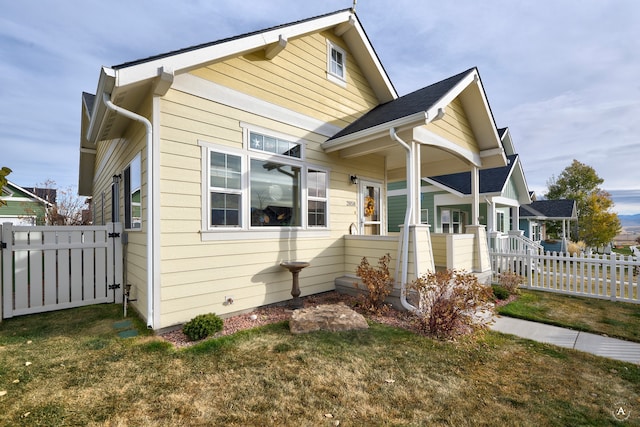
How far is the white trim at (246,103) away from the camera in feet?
14.6

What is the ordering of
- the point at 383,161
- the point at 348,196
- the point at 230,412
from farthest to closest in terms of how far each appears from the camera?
1. the point at 383,161
2. the point at 348,196
3. the point at 230,412

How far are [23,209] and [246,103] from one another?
20.9 metres

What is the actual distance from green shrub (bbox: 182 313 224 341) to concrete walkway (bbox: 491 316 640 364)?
14.8ft

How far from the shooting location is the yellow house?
4152mm

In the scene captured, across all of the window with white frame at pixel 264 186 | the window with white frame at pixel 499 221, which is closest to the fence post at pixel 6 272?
the window with white frame at pixel 264 186

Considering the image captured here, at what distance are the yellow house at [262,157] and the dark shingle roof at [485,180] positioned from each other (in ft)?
20.7

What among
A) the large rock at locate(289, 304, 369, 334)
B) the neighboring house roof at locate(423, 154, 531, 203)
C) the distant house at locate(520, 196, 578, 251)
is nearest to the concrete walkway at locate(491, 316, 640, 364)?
the large rock at locate(289, 304, 369, 334)

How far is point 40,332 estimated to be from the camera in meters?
4.14

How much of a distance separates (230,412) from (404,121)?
16.2 ft

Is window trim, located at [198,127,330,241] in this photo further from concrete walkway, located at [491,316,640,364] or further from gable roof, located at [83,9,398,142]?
concrete walkway, located at [491,316,640,364]

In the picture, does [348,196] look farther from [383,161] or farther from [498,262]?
[498,262]

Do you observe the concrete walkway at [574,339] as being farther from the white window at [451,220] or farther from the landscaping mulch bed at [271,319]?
the white window at [451,220]

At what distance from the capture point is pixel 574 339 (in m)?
4.23

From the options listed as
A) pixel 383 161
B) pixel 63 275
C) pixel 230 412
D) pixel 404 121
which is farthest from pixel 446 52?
pixel 63 275
